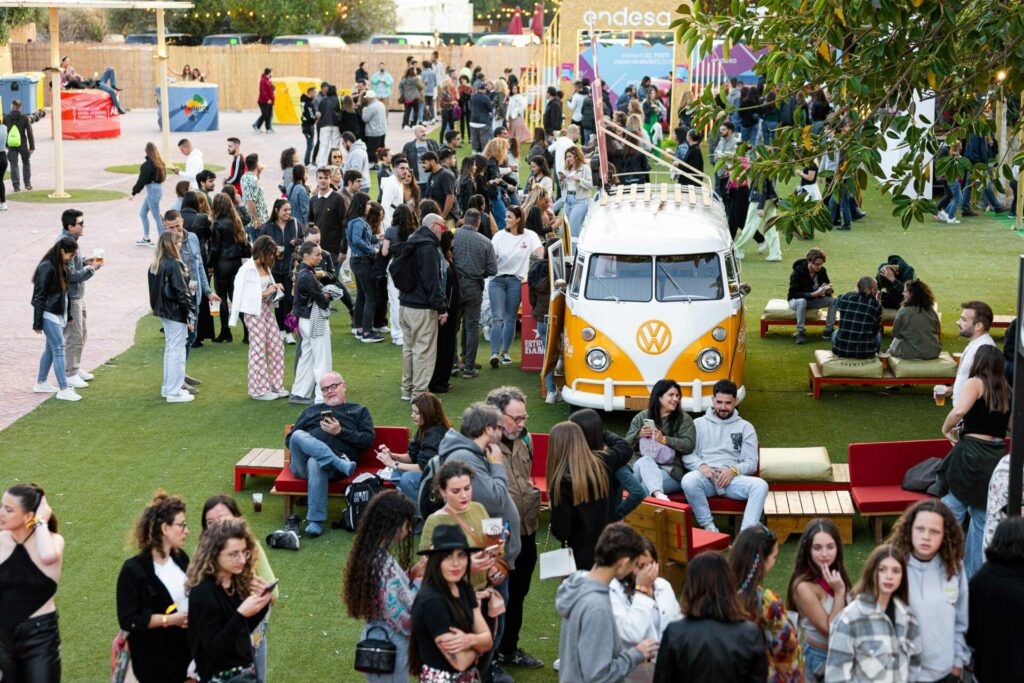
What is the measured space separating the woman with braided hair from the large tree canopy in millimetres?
5367

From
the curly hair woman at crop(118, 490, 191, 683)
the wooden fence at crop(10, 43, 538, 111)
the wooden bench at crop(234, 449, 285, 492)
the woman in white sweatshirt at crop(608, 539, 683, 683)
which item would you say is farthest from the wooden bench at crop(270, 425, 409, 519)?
the wooden fence at crop(10, 43, 538, 111)

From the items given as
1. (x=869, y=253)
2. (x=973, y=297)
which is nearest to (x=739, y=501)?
(x=973, y=297)

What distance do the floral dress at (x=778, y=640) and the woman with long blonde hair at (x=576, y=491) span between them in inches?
74.2

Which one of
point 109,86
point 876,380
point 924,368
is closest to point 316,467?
point 876,380

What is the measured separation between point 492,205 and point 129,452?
9271 millimetres

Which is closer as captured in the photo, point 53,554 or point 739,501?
point 53,554

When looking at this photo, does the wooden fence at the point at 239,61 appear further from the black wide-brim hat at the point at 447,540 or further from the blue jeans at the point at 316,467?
the black wide-brim hat at the point at 447,540

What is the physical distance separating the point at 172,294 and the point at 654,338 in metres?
5.24

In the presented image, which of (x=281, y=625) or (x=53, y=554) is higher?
(x=53, y=554)

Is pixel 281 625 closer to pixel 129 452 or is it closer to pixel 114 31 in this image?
pixel 129 452

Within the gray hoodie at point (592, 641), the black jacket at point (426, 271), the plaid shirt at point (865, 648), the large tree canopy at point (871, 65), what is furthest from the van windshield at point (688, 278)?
the gray hoodie at point (592, 641)

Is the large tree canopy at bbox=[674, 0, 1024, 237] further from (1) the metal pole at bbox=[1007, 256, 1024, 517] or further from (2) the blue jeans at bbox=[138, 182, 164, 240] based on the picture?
(2) the blue jeans at bbox=[138, 182, 164, 240]

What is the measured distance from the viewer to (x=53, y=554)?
7457 millimetres

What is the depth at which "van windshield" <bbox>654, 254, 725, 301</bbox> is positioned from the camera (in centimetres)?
1392
